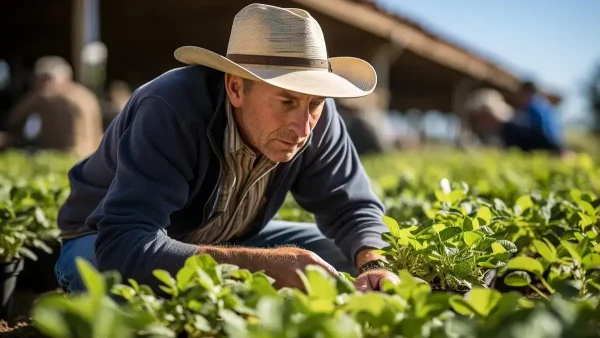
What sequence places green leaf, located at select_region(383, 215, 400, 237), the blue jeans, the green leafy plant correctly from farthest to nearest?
the blue jeans → green leaf, located at select_region(383, 215, 400, 237) → the green leafy plant

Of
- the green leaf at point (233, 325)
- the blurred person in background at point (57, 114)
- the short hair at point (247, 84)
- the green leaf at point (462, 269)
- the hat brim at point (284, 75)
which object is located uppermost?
the hat brim at point (284, 75)

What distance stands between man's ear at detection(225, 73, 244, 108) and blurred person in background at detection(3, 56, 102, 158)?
576 cm

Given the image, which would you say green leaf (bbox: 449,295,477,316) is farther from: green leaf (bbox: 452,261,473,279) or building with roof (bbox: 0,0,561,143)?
building with roof (bbox: 0,0,561,143)

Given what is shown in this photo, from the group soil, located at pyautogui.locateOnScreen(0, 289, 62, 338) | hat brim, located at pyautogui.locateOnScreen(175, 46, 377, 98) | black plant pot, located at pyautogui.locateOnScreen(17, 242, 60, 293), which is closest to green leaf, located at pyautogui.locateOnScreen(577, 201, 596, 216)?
hat brim, located at pyautogui.locateOnScreen(175, 46, 377, 98)

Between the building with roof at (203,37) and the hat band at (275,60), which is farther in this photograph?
the building with roof at (203,37)

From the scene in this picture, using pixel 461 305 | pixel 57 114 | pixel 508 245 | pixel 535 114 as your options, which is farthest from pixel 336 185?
pixel 535 114

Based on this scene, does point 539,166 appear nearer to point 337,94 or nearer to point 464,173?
point 464,173

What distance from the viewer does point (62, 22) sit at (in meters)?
12.3

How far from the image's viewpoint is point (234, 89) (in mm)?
2445

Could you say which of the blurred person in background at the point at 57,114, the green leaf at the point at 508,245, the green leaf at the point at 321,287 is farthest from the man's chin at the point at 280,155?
the blurred person in background at the point at 57,114

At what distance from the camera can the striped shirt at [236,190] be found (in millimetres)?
2527

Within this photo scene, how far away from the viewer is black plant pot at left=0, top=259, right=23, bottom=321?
2.89m

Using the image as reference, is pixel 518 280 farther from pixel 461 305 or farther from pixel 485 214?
pixel 485 214

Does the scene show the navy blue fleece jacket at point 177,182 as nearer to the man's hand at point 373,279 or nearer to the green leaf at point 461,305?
the man's hand at point 373,279
